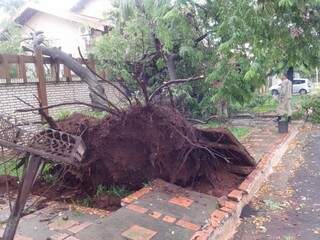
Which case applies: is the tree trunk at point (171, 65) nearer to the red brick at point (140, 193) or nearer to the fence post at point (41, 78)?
the fence post at point (41, 78)

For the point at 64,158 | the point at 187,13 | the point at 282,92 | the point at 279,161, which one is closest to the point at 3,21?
the point at 187,13

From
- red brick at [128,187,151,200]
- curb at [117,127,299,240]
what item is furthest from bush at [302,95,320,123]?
red brick at [128,187,151,200]

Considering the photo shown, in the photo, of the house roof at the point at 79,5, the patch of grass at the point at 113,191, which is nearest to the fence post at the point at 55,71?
the patch of grass at the point at 113,191

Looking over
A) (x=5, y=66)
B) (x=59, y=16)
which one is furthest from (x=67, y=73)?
(x=59, y=16)

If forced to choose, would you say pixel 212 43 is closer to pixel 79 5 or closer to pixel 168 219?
pixel 168 219

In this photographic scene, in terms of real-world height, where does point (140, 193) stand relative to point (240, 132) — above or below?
above

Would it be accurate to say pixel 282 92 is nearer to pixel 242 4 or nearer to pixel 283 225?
pixel 283 225

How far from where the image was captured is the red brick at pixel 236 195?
15.3 feet

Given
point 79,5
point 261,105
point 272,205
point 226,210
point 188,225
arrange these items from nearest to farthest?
point 188,225 → point 226,210 → point 272,205 → point 261,105 → point 79,5

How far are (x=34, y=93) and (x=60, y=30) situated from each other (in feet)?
40.8

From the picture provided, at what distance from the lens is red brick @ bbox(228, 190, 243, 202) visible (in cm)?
467

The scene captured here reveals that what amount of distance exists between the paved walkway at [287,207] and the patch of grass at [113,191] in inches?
59.9

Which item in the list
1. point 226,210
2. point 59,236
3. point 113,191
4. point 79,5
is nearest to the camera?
point 59,236

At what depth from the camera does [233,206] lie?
177 inches
